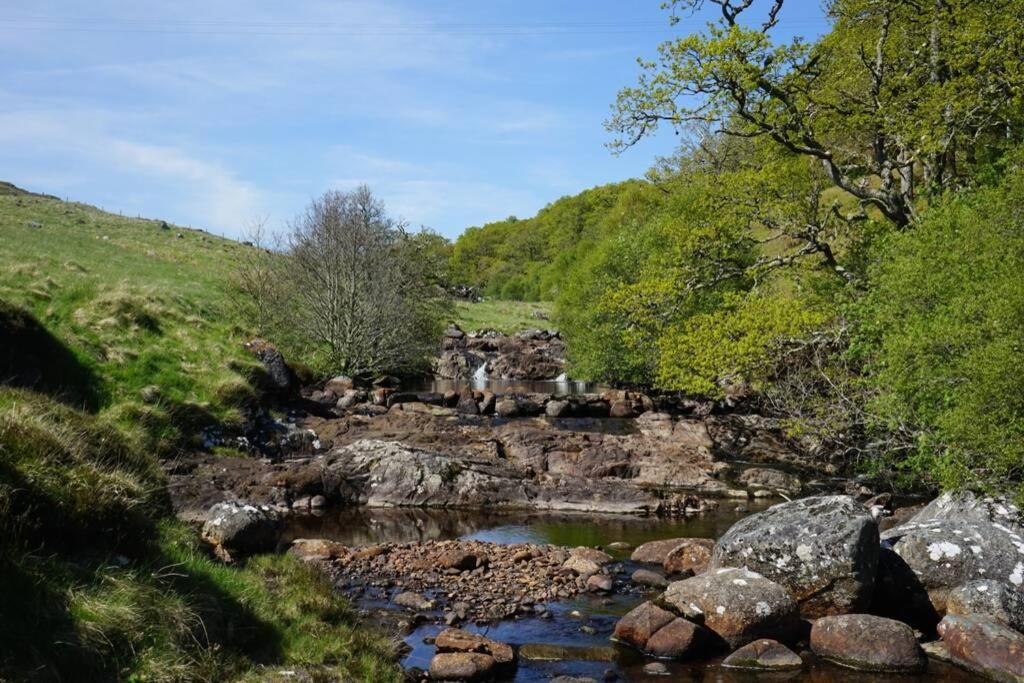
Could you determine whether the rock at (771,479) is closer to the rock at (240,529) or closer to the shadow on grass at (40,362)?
the rock at (240,529)

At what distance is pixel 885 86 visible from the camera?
26.7m

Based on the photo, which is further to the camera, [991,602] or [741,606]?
[991,602]

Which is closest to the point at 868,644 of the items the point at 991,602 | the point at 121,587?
the point at 991,602

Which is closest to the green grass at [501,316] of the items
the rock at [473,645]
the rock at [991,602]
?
the rock at [991,602]

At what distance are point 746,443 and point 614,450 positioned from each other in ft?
22.5

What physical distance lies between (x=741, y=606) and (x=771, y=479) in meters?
12.9

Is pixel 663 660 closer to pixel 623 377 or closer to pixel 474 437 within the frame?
pixel 474 437

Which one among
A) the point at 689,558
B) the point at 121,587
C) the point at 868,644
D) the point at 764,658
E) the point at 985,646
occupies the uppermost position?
the point at 121,587

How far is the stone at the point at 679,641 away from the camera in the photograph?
11.9 m

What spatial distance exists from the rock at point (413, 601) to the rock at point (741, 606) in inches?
159

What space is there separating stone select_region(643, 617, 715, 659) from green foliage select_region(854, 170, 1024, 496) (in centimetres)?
683

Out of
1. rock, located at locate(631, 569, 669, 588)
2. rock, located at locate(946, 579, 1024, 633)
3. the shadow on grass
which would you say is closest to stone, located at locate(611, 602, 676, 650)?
rock, located at locate(631, 569, 669, 588)

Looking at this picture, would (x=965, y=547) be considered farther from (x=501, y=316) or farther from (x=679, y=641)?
(x=501, y=316)

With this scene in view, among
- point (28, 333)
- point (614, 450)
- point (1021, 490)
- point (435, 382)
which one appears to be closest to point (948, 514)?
point (1021, 490)
